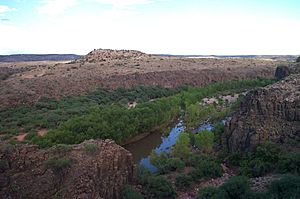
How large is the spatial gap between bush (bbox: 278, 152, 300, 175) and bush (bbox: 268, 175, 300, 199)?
13.6 ft

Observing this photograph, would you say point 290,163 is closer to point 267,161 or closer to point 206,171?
point 267,161

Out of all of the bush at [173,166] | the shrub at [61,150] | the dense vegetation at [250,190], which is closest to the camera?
the dense vegetation at [250,190]

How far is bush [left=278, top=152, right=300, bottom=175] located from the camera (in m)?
24.3

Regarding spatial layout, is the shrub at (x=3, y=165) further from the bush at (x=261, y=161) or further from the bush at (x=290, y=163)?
the bush at (x=290, y=163)

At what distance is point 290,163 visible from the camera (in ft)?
81.7

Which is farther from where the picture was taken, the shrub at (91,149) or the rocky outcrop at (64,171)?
the shrub at (91,149)

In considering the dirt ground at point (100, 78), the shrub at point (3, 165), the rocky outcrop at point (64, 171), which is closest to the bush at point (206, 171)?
the rocky outcrop at point (64, 171)

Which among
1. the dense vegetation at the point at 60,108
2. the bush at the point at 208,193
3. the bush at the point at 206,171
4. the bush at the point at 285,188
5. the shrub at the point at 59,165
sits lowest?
the dense vegetation at the point at 60,108

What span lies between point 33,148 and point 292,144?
19.4m

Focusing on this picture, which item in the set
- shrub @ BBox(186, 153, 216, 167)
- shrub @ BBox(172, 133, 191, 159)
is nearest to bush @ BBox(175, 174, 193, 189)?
shrub @ BBox(186, 153, 216, 167)

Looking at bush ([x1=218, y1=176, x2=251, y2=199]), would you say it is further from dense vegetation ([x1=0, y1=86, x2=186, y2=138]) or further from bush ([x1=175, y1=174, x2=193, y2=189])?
dense vegetation ([x1=0, y1=86, x2=186, y2=138])

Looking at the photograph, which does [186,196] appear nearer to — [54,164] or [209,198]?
[209,198]

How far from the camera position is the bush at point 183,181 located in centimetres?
2554

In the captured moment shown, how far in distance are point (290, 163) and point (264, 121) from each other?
6104 mm
